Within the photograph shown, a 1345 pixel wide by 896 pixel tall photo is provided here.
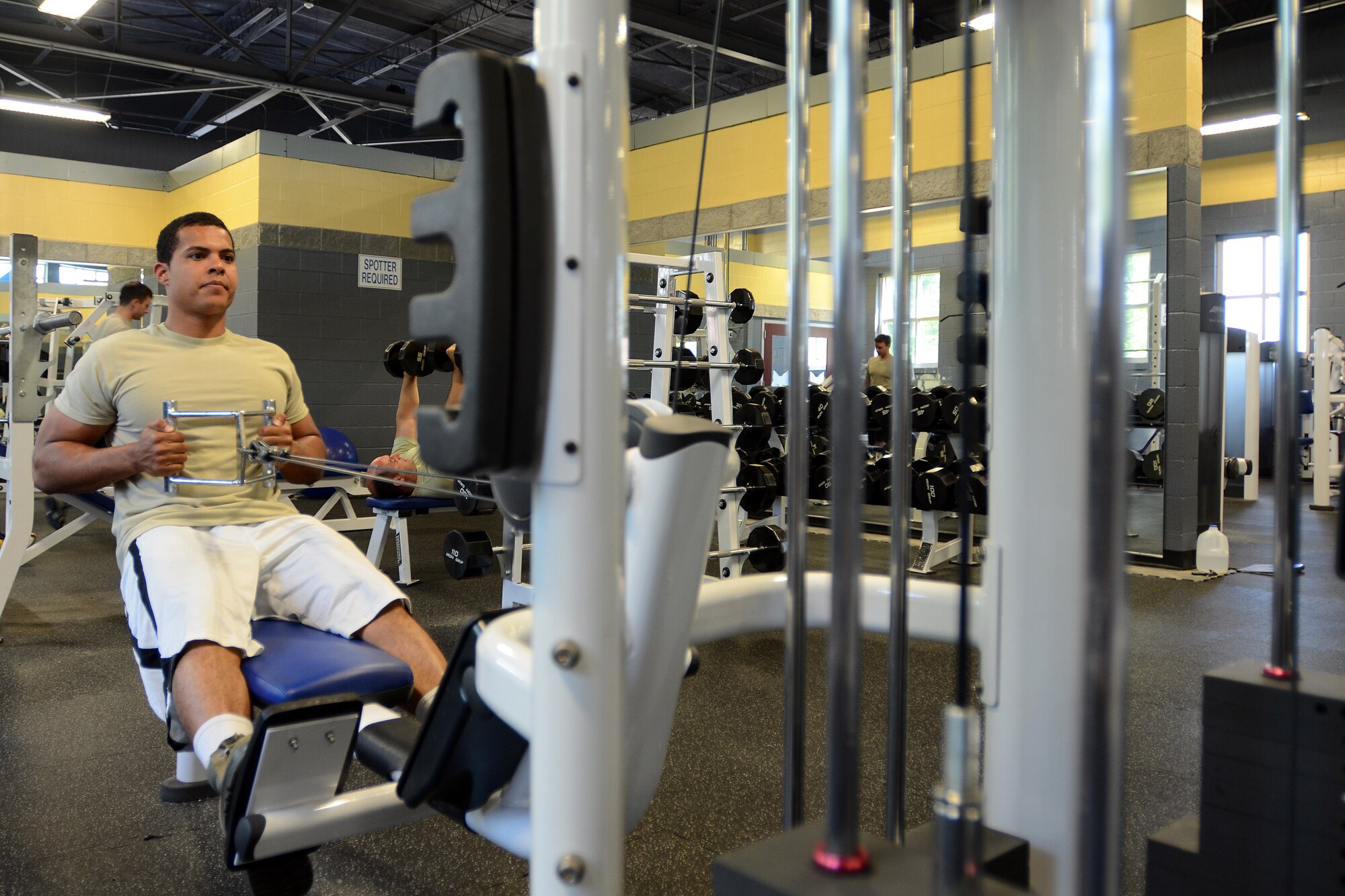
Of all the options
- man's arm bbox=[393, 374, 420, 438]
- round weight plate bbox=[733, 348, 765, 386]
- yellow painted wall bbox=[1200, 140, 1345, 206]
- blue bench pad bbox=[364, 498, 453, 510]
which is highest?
yellow painted wall bbox=[1200, 140, 1345, 206]

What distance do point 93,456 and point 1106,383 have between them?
1955 mm

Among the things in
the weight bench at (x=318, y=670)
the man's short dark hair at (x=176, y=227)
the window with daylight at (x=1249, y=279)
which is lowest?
the weight bench at (x=318, y=670)

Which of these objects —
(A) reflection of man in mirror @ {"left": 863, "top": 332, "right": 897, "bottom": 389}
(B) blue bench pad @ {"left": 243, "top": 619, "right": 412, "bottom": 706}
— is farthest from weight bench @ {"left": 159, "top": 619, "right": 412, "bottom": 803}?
(A) reflection of man in mirror @ {"left": 863, "top": 332, "right": 897, "bottom": 389}

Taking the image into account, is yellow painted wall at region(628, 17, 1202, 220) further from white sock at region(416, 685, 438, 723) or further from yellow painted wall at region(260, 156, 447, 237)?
white sock at region(416, 685, 438, 723)

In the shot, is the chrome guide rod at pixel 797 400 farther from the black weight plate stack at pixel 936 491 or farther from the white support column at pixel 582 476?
the black weight plate stack at pixel 936 491

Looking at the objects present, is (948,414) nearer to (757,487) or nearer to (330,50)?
(757,487)

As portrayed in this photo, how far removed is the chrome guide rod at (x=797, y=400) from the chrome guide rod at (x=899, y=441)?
0.06 m

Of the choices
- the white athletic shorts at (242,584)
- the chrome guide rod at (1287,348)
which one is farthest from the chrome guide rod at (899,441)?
the white athletic shorts at (242,584)

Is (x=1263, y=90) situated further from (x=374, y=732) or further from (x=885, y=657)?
(x=374, y=732)

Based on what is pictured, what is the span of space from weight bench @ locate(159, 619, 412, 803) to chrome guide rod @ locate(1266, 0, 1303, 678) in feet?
3.83

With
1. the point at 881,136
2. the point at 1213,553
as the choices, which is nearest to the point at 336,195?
the point at 881,136

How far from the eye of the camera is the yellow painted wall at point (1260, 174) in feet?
29.5

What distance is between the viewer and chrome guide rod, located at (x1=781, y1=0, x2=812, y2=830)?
0.60 metres

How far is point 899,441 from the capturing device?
0.68 metres
